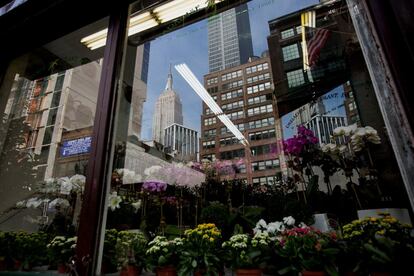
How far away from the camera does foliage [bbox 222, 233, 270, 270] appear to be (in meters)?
0.93

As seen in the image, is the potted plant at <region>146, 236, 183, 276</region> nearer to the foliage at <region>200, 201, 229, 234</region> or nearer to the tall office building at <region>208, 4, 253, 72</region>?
the foliage at <region>200, 201, 229, 234</region>

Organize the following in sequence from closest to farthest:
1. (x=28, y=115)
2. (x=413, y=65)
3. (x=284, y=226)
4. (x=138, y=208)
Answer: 1. (x=413, y=65)
2. (x=284, y=226)
3. (x=138, y=208)
4. (x=28, y=115)

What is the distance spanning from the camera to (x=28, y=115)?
2.20 metres

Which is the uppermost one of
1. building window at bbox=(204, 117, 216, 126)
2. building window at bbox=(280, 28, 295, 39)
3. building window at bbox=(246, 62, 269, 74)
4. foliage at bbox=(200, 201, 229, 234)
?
building window at bbox=(280, 28, 295, 39)

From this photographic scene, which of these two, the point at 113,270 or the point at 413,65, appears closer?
the point at 413,65

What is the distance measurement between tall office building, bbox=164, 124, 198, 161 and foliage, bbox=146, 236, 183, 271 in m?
1.30

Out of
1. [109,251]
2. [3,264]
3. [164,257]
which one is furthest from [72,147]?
[164,257]

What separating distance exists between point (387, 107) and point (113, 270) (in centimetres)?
123

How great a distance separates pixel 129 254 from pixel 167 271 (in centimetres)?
26

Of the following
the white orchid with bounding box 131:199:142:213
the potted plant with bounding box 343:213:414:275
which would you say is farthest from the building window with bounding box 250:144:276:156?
the potted plant with bounding box 343:213:414:275

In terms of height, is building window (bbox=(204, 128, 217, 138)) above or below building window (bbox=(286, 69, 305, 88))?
below

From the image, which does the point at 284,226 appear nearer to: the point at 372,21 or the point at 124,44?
the point at 372,21

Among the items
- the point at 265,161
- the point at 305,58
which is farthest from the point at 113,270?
the point at 305,58

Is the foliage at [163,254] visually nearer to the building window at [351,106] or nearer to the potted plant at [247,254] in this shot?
the potted plant at [247,254]
